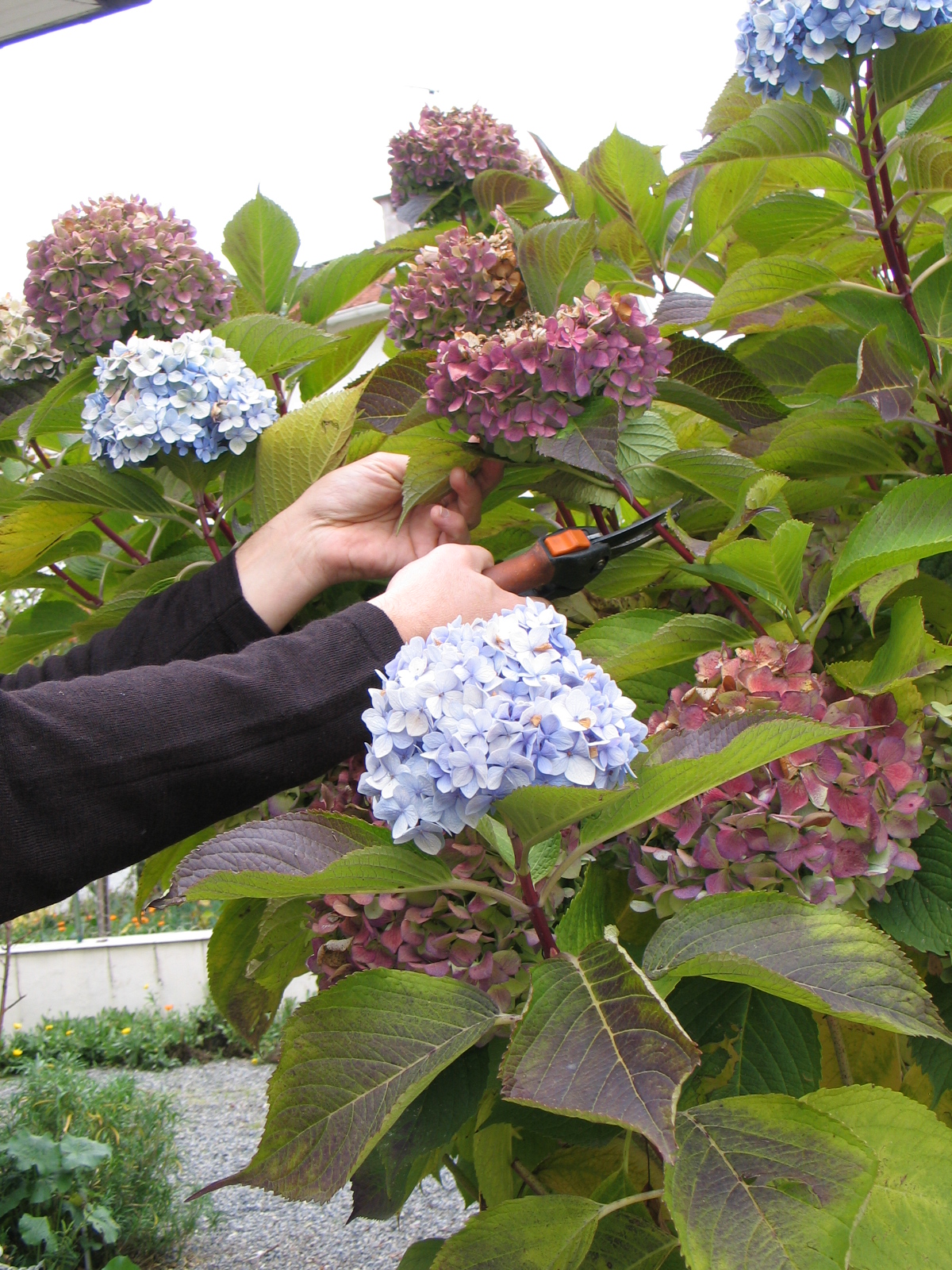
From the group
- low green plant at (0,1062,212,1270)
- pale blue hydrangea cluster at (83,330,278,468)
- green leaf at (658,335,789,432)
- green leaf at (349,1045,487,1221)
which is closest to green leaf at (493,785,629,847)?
green leaf at (349,1045,487,1221)

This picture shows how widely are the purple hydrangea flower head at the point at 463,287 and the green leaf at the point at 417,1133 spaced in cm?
68

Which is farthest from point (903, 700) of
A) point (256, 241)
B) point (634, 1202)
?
point (256, 241)

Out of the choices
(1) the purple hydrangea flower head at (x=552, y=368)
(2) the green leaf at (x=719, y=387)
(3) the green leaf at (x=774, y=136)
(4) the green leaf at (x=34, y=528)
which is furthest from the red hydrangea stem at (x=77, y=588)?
(3) the green leaf at (x=774, y=136)

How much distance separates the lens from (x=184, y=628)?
1292 millimetres

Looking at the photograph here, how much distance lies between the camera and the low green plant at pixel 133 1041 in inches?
287

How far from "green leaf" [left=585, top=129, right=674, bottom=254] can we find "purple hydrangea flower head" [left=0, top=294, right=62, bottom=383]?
2.68ft

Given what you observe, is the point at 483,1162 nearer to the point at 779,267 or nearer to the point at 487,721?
the point at 487,721

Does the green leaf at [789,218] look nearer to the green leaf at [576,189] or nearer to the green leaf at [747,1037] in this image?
the green leaf at [576,189]

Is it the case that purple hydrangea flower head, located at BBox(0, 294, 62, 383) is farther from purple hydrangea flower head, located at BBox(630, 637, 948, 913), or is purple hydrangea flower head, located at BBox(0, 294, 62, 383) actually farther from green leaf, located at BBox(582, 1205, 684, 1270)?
green leaf, located at BBox(582, 1205, 684, 1270)

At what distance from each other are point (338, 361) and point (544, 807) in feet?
3.66

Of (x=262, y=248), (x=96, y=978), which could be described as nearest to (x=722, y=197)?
(x=262, y=248)

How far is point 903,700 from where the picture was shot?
0.84 m

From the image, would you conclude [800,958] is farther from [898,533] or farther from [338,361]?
[338,361]

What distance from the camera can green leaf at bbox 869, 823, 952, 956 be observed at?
822 millimetres
